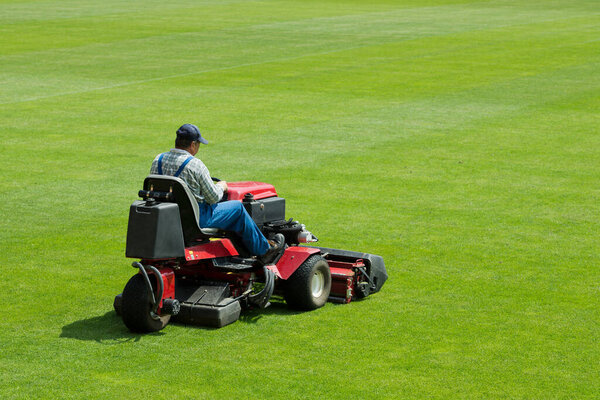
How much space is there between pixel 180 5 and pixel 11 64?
80.1ft

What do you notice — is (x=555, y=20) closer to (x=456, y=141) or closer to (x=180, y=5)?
(x=180, y=5)

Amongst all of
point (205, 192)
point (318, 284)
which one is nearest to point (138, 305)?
point (205, 192)

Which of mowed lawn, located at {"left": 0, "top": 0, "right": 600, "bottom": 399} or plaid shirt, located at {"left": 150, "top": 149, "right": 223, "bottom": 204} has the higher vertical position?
plaid shirt, located at {"left": 150, "top": 149, "right": 223, "bottom": 204}

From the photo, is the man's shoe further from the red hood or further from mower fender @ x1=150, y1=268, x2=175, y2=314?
mower fender @ x1=150, y1=268, x2=175, y2=314

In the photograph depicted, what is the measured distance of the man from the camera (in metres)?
9.29

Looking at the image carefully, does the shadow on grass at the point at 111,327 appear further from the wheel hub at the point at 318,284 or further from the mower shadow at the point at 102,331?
the wheel hub at the point at 318,284

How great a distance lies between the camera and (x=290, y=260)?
9.88 metres

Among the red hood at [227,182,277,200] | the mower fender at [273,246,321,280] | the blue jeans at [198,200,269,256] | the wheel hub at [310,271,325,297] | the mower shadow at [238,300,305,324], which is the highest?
the red hood at [227,182,277,200]

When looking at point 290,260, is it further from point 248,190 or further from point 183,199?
point 183,199

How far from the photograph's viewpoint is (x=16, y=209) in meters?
14.0

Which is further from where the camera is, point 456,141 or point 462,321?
point 456,141

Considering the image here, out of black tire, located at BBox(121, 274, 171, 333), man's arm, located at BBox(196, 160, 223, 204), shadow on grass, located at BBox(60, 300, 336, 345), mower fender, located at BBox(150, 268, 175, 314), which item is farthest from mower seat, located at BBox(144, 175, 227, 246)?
shadow on grass, located at BBox(60, 300, 336, 345)

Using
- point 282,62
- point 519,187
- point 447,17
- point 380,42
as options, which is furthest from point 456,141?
point 447,17

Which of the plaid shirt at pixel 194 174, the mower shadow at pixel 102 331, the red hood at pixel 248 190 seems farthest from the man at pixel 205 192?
the mower shadow at pixel 102 331
